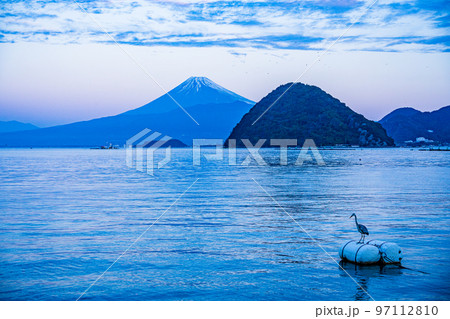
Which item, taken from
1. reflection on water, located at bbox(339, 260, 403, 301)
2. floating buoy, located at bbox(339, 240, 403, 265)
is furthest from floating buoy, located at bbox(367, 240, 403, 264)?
reflection on water, located at bbox(339, 260, 403, 301)

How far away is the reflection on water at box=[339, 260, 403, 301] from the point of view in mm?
13836

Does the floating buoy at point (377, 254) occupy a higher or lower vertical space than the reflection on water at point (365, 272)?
higher

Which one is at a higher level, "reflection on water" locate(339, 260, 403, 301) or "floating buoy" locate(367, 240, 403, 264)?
"floating buoy" locate(367, 240, 403, 264)

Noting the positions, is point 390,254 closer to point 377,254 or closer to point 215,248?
point 377,254

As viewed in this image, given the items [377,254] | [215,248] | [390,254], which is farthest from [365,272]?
[215,248]

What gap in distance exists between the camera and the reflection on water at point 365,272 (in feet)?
45.4

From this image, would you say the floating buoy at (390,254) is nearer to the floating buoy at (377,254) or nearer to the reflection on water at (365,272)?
the floating buoy at (377,254)

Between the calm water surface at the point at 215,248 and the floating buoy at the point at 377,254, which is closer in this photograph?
the calm water surface at the point at 215,248

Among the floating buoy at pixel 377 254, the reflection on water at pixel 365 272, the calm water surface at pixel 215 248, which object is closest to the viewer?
the calm water surface at pixel 215 248

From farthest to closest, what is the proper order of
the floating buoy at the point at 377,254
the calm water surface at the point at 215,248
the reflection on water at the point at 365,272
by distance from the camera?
the floating buoy at the point at 377,254, the reflection on water at the point at 365,272, the calm water surface at the point at 215,248

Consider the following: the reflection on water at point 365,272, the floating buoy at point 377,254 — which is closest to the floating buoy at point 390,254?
the floating buoy at point 377,254

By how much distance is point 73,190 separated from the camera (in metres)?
41.6

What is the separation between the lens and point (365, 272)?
15297mm

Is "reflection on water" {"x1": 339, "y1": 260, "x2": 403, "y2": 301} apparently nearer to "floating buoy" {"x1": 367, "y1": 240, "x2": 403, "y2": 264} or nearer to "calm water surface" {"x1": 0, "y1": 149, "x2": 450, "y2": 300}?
"calm water surface" {"x1": 0, "y1": 149, "x2": 450, "y2": 300}
